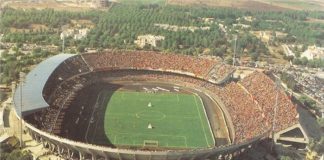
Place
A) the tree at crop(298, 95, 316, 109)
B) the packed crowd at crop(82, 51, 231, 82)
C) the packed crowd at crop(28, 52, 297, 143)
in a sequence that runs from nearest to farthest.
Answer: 1. the packed crowd at crop(28, 52, 297, 143)
2. the tree at crop(298, 95, 316, 109)
3. the packed crowd at crop(82, 51, 231, 82)

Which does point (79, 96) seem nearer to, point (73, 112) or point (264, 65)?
point (73, 112)

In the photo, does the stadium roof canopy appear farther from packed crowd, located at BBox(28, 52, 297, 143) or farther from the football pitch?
the football pitch

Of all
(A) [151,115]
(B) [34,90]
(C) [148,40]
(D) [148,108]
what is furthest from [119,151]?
(C) [148,40]

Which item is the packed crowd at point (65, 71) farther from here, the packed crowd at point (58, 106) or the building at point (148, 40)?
the building at point (148, 40)

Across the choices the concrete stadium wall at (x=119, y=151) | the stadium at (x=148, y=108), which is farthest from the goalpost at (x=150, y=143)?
the concrete stadium wall at (x=119, y=151)

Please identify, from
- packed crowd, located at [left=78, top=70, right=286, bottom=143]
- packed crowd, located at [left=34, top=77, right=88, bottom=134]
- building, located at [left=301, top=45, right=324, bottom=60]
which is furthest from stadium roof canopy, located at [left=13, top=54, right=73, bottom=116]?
building, located at [left=301, top=45, right=324, bottom=60]

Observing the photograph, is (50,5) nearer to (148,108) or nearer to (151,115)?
(148,108)

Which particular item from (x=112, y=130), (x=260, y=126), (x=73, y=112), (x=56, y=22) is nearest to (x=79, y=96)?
(x=73, y=112)

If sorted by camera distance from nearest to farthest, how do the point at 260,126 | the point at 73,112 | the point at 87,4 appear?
the point at 260,126
the point at 73,112
the point at 87,4
